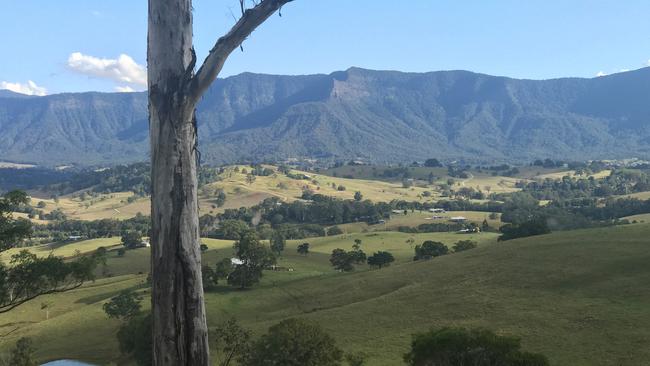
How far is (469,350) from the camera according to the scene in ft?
106

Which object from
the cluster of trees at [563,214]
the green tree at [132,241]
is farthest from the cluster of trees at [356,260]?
the green tree at [132,241]

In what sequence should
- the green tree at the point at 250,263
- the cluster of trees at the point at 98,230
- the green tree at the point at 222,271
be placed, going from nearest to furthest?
the green tree at the point at 250,263
the green tree at the point at 222,271
the cluster of trees at the point at 98,230

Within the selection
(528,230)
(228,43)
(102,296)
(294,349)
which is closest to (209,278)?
(102,296)

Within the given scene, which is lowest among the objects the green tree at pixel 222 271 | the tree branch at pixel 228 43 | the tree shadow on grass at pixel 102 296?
the tree shadow on grass at pixel 102 296

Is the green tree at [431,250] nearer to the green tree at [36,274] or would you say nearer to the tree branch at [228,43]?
the green tree at [36,274]

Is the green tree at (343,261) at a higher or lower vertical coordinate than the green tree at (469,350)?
lower

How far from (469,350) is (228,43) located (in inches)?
1214

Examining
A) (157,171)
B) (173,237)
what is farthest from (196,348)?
(157,171)

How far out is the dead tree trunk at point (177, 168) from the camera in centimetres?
595

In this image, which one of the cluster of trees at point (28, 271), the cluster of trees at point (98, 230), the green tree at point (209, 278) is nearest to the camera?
the cluster of trees at point (28, 271)

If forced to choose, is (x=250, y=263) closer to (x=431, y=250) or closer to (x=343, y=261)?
(x=343, y=261)

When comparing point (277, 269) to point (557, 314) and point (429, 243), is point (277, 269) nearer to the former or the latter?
point (429, 243)

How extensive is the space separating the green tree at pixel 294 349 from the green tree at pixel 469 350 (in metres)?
7.00

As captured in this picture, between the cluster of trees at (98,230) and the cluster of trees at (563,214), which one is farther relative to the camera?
the cluster of trees at (98,230)
